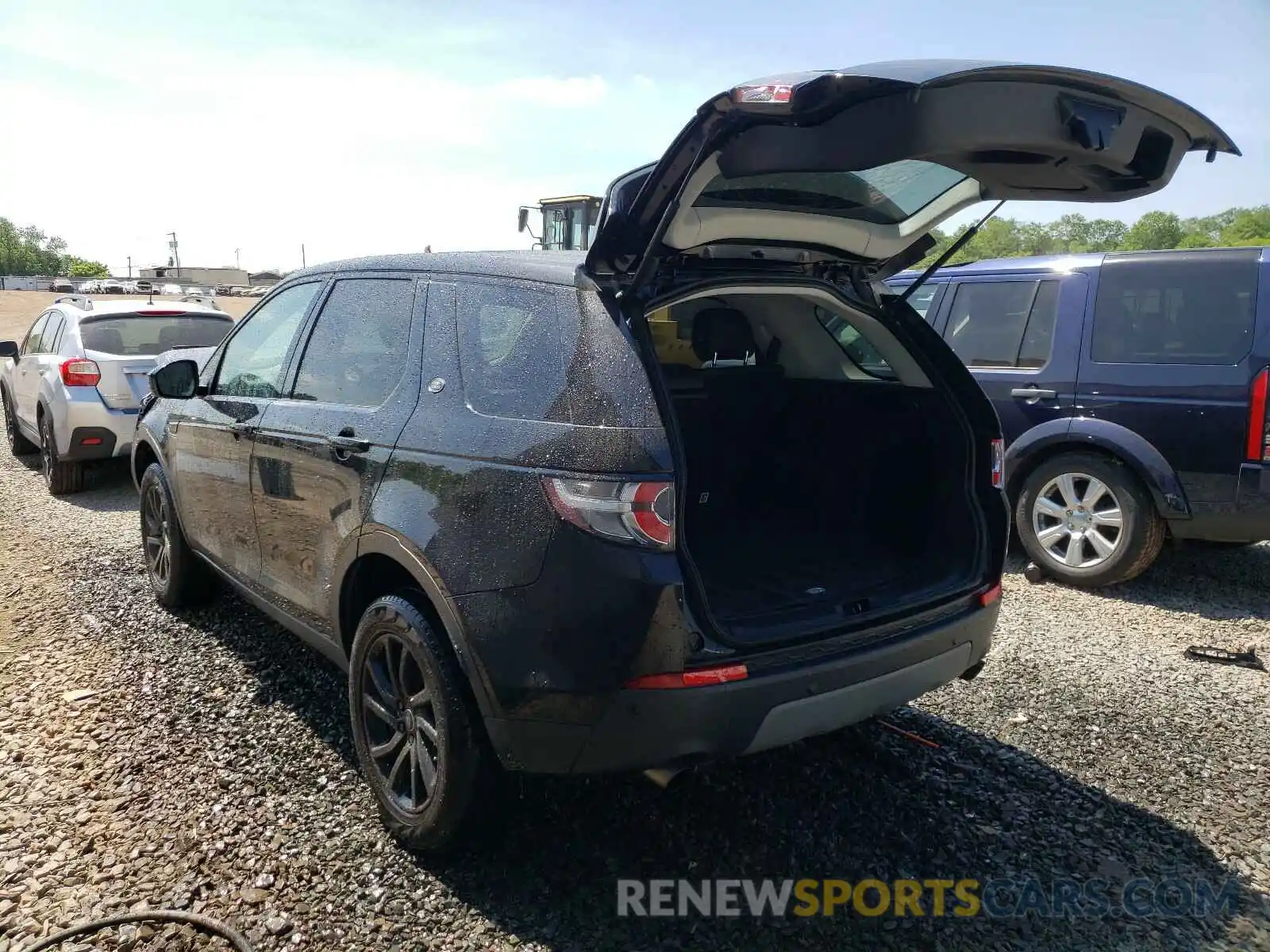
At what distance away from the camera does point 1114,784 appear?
323 centimetres

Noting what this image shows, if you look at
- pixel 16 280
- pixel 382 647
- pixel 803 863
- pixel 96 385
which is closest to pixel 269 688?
pixel 382 647

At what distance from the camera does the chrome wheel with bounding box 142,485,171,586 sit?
15.2 ft

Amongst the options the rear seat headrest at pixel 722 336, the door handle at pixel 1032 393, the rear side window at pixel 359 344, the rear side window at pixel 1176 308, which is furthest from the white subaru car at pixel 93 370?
the rear side window at pixel 1176 308

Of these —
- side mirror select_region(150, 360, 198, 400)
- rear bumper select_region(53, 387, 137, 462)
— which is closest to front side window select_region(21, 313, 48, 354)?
rear bumper select_region(53, 387, 137, 462)

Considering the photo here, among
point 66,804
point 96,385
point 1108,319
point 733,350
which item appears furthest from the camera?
point 96,385

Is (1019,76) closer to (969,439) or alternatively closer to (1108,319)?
(969,439)

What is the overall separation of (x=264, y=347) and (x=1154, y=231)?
36.2 metres

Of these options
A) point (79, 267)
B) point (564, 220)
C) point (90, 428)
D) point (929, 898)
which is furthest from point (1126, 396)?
point (79, 267)

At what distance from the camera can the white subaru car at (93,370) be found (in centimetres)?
734

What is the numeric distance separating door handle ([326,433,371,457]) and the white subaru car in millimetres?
4707

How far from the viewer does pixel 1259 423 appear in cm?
479

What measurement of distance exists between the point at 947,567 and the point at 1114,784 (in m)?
1.02

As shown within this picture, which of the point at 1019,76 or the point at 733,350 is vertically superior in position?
the point at 1019,76

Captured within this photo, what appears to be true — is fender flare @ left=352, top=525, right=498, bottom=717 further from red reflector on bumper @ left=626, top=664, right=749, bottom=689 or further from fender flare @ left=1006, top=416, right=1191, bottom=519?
fender flare @ left=1006, top=416, right=1191, bottom=519
